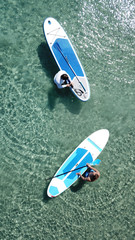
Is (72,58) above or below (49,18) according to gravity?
below

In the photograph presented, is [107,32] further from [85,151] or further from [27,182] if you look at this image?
[27,182]

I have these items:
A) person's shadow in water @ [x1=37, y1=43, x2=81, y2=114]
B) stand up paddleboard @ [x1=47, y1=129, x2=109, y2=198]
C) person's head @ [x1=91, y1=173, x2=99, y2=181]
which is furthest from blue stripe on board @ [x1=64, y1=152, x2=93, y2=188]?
person's shadow in water @ [x1=37, y1=43, x2=81, y2=114]

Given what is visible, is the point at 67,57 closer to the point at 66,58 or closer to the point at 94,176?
the point at 66,58

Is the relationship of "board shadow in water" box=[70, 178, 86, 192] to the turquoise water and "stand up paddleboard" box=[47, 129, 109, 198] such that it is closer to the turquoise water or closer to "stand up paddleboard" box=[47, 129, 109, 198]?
the turquoise water

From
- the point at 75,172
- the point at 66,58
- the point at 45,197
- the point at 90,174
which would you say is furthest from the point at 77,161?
the point at 66,58

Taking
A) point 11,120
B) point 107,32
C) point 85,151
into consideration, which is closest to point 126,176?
point 85,151
